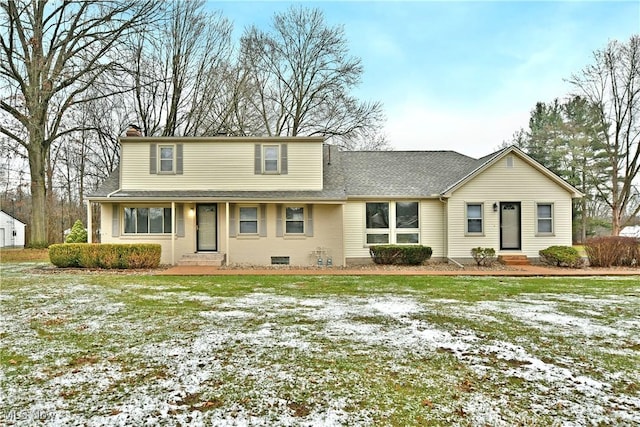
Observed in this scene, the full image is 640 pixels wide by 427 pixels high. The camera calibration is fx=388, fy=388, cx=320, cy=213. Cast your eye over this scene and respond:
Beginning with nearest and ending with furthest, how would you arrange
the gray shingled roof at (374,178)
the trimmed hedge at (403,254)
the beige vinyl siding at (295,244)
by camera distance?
the trimmed hedge at (403,254)
the gray shingled roof at (374,178)
the beige vinyl siding at (295,244)

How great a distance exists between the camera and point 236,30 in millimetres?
24938

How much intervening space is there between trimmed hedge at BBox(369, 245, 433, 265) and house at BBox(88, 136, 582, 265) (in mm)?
993

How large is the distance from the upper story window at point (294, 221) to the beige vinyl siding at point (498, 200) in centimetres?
560

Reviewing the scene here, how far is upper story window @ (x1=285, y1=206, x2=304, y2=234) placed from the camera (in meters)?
14.6

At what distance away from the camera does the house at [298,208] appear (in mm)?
14477

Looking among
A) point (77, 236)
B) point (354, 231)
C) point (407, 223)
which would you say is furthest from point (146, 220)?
point (407, 223)

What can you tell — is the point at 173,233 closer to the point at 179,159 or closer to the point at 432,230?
the point at 179,159

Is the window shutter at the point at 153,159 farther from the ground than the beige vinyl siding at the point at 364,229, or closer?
farther from the ground

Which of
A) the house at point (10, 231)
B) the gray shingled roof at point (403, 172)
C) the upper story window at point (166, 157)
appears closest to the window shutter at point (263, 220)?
the gray shingled roof at point (403, 172)

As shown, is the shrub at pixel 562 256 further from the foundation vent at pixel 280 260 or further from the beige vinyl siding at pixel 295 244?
the foundation vent at pixel 280 260

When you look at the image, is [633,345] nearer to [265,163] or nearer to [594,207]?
[265,163]

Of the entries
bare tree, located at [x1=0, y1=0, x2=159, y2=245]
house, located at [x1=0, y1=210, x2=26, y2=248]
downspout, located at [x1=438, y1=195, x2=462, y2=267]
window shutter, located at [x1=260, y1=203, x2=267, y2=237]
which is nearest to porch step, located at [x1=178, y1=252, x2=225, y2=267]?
window shutter, located at [x1=260, y1=203, x2=267, y2=237]

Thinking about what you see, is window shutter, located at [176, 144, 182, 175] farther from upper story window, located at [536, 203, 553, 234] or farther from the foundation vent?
upper story window, located at [536, 203, 553, 234]

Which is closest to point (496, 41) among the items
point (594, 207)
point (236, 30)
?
point (236, 30)
